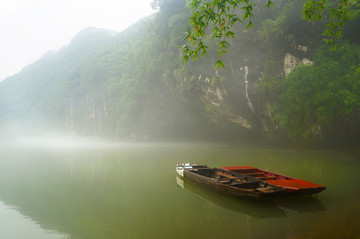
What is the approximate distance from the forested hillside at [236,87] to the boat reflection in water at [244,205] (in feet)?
36.5

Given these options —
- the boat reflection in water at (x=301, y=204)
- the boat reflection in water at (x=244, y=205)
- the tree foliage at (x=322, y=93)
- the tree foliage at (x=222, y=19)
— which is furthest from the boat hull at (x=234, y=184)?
the tree foliage at (x=322, y=93)

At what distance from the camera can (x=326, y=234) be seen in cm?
482

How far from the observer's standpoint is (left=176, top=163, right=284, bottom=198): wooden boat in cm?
658

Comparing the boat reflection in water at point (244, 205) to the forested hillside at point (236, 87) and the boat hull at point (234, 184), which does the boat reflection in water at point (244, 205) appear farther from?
the forested hillside at point (236, 87)

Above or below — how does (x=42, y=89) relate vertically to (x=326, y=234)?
above

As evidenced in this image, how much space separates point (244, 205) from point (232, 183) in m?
1.38

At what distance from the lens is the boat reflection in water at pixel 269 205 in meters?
6.18

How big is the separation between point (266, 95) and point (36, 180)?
636 inches

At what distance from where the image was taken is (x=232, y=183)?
809cm

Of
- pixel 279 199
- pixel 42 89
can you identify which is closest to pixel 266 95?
pixel 279 199

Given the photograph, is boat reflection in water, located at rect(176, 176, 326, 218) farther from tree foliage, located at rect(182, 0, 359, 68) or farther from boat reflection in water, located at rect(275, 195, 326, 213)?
tree foliage, located at rect(182, 0, 359, 68)

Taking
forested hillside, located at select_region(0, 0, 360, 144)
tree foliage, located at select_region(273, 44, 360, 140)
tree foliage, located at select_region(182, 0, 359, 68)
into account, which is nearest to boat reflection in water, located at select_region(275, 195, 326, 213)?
tree foliage, located at select_region(182, 0, 359, 68)

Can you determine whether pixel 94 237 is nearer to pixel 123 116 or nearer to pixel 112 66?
pixel 123 116

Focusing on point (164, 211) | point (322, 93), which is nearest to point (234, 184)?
point (164, 211)
